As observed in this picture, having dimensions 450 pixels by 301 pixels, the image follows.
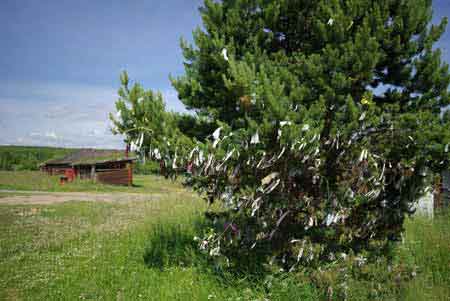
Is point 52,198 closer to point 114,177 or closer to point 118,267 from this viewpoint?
point 114,177

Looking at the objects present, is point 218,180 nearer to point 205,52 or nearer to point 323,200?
point 323,200

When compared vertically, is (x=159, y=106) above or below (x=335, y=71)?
below

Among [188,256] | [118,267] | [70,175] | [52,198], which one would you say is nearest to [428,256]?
[188,256]

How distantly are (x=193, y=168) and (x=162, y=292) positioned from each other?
1.81 m

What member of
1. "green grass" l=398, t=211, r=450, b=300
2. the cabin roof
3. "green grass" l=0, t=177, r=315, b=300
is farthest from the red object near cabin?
"green grass" l=398, t=211, r=450, b=300

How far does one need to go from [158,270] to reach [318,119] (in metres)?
3.40

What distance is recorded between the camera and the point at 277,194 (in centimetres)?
390

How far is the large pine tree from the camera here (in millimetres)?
3504

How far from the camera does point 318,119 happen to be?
360 centimetres

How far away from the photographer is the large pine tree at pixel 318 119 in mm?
3504

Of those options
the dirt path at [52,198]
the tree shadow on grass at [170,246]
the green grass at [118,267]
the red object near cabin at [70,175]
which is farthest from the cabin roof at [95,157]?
the tree shadow on grass at [170,246]

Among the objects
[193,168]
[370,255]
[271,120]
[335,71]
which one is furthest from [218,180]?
[370,255]

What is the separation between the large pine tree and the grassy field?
0.54 meters

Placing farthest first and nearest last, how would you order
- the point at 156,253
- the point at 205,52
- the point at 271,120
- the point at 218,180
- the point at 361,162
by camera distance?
the point at 156,253 < the point at 205,52 < the point at 218,180 < the point at 361,162 < the point at 271,120
